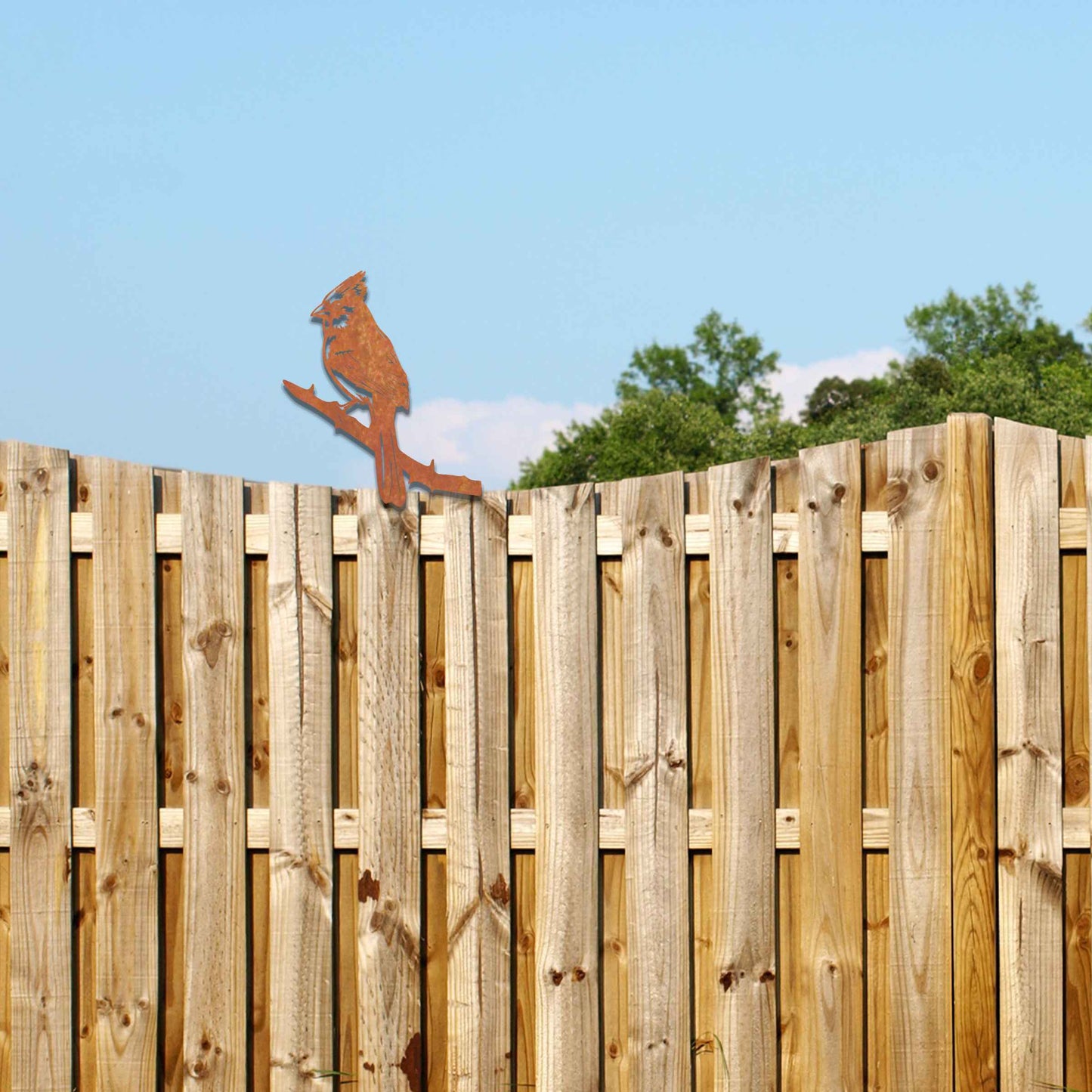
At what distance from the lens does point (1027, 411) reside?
25.1 metres

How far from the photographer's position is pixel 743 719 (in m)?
4.00

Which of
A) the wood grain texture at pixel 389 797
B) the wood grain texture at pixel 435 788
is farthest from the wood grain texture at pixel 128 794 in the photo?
the wood grain texture at pixel 435 788

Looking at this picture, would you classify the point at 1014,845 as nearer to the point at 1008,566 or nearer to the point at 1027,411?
the point at 1008,566

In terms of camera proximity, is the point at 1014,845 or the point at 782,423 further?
the point at 782,423

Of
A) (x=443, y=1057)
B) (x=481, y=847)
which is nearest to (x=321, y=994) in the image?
(x=443, y=1057)

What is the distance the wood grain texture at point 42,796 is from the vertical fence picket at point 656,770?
6.34ft

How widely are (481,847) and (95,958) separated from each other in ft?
4.69

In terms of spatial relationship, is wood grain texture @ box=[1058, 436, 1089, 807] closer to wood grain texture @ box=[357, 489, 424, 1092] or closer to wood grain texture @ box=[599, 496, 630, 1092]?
wood grain texture @ box=[599, 496, 630, 1092]

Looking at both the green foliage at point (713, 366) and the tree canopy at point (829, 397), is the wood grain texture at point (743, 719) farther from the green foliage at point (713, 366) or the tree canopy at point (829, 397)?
the green foliage at point (713, 366)

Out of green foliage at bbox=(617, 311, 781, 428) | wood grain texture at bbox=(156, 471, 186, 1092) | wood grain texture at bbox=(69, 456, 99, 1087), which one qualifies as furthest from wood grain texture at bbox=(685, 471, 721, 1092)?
green foliage at bbox=(617, 311, 781, 428)

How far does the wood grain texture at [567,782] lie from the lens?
4.01 meters

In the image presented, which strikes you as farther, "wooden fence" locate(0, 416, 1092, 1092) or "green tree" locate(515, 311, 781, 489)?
"green tree" locate(515, 311, 781, 489)

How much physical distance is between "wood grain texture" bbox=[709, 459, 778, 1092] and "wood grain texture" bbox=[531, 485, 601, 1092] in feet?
1.32

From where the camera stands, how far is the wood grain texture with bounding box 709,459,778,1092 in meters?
4.00
